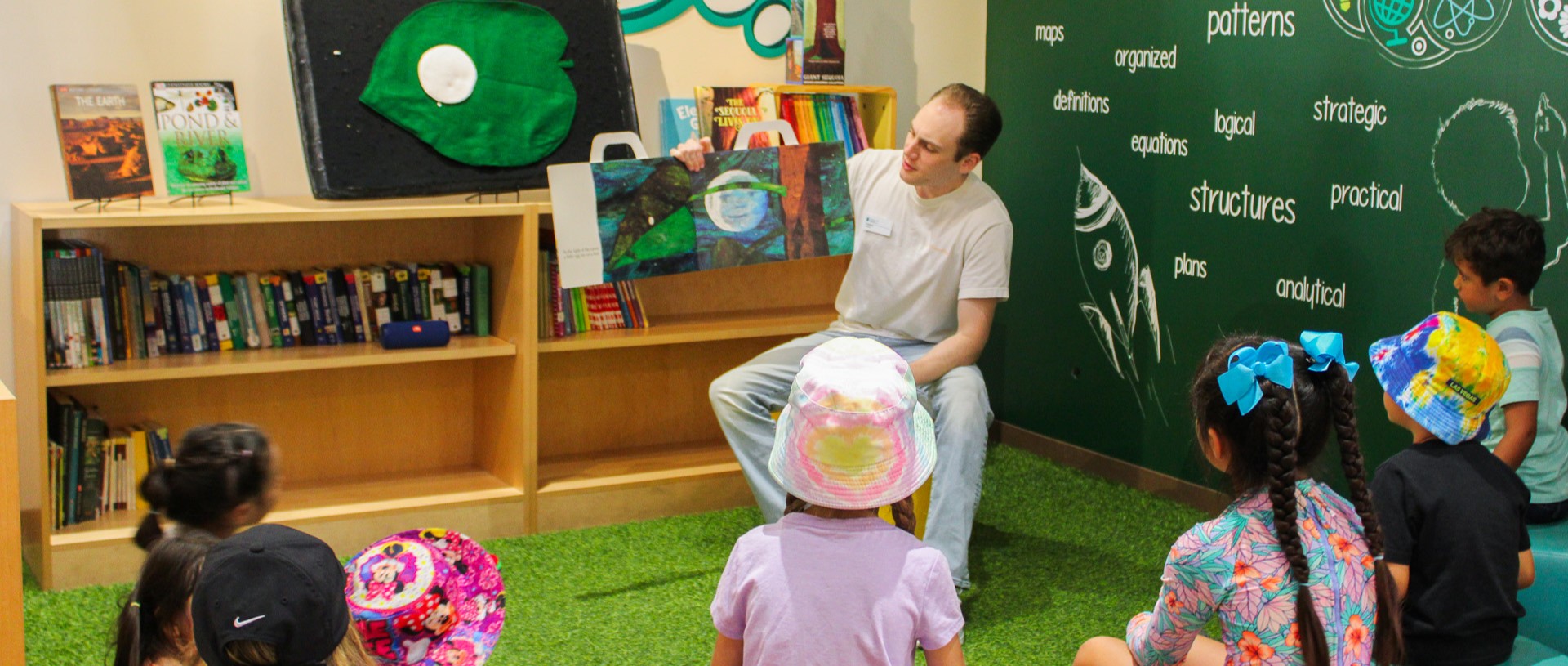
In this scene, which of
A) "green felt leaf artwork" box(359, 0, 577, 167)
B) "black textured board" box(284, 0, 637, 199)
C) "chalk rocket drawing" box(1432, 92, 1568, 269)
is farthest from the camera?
"green felt leaf artwork" box(359, 0, 577, 167)

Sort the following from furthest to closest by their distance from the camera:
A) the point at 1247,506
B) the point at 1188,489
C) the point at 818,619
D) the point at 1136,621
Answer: the point at 1188,489
the point at 1136,621
the point at 1247,506
the point at 818,619

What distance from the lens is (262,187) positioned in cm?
349

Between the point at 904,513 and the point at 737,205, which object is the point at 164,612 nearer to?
the point at 904,513

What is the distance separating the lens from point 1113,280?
4.13m

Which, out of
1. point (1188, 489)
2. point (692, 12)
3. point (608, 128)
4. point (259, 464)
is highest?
point (692, 12)

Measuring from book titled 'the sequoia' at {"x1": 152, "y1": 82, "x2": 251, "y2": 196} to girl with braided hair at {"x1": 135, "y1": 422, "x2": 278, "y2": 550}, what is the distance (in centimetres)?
154

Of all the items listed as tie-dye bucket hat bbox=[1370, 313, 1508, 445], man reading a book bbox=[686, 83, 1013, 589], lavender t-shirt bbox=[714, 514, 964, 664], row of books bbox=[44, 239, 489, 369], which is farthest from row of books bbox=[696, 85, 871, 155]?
lavender t-shirt bbox=[714, 514, 964, 664]

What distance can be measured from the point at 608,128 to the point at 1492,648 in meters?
2.46

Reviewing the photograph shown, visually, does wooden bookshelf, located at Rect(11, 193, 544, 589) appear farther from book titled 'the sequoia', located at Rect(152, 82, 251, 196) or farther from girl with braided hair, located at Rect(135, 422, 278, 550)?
girl with braided hair, located at Rect(135, 422, 278, 550)

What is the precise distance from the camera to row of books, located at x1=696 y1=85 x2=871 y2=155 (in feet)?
12.5

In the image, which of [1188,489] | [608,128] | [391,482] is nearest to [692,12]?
[608,128]

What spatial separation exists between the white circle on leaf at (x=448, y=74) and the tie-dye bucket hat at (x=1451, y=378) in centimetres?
234

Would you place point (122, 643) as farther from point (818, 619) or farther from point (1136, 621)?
point (1136, 621)

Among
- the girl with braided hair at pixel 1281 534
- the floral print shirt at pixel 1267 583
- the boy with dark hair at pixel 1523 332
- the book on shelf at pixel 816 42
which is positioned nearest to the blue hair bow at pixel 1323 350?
the girl with braided hair at pixel 1281 534
